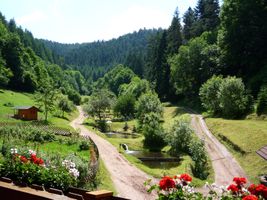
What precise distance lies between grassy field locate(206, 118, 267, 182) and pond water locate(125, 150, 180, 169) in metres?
7.50

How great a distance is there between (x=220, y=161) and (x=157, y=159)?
9.18 meters

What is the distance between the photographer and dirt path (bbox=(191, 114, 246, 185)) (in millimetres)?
36688

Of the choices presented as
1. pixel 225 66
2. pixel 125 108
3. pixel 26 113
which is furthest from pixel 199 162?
pixel 125 108

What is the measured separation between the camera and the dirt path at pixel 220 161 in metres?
36.7

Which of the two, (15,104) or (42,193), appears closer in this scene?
(42,193)


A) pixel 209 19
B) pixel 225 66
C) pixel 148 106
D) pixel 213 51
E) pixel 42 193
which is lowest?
pixel 148 106

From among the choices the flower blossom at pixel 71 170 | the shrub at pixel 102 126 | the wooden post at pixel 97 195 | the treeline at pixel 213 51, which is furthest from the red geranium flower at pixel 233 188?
the shrub at pixel 102 126

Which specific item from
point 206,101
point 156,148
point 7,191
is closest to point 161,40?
point 206,101

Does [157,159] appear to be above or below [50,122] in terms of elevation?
below

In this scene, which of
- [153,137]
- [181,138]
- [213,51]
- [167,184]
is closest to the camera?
[167,184]

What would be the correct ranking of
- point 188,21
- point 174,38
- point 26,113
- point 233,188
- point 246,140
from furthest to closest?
point 188,21 → point 174,38 → point 26,113 → point 246,140 → point 233,188

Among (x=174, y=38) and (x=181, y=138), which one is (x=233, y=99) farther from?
(x=174, y=38)

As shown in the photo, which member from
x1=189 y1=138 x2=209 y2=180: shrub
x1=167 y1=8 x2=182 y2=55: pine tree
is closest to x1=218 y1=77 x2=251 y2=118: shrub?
x1=189 y1=138 x2=209 y2=180: shrub

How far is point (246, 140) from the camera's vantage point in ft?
143
